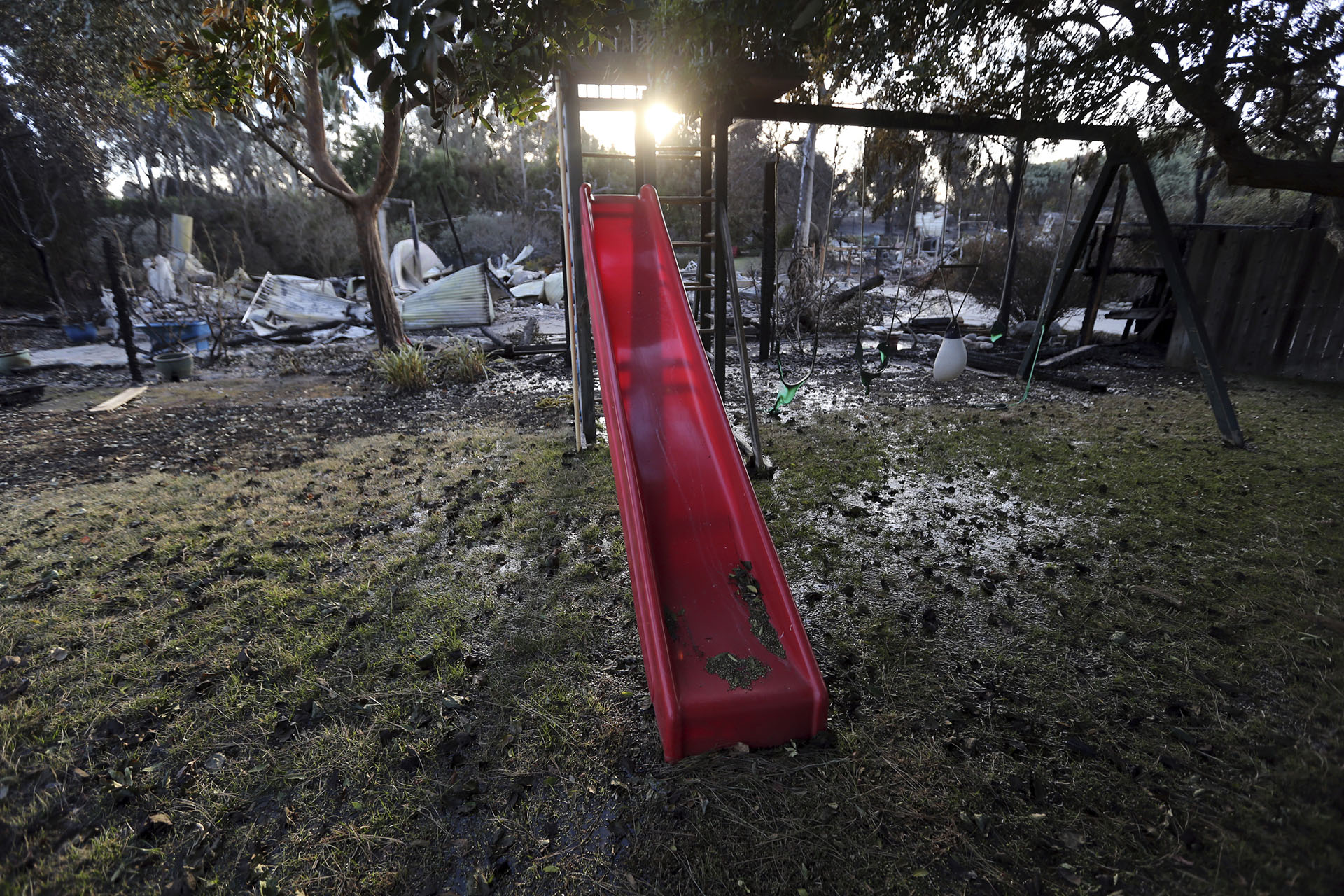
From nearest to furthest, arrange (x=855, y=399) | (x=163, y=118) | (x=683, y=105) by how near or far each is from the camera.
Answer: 1. (x=683, y=105)
2. (x=855, y=399)
3. (x=163, y=118)

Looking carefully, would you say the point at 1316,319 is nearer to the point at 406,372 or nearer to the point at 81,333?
the point at 406,372

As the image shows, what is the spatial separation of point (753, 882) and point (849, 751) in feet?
1.97

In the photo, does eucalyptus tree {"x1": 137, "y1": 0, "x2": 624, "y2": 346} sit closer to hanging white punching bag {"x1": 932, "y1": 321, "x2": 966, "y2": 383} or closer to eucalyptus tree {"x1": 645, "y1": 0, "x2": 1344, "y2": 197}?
eucalyptus tree {"x1": 645, "y1": 0, "x2": 1344, "y2": 197}

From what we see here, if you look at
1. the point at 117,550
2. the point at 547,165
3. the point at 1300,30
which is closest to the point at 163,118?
the point at 547,165

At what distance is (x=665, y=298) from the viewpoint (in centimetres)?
404

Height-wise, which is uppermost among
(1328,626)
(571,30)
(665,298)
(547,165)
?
(547,165)

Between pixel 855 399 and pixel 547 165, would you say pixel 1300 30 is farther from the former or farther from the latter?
pixel 547 165

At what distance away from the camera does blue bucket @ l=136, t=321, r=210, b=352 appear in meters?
9.23

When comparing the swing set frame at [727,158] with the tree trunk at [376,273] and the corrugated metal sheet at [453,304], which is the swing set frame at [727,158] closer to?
the tree trunk at [376,273]

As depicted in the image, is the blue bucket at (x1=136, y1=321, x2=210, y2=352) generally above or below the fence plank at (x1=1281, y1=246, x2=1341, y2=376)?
below

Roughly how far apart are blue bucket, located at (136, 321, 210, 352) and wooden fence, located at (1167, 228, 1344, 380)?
13.4m

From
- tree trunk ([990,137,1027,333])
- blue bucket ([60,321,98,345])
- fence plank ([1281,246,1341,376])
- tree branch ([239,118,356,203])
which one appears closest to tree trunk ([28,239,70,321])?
blue bucket ([60,321,98,345])

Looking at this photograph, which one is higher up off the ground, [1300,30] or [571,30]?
[1300,30]

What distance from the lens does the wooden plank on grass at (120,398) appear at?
269 inches
